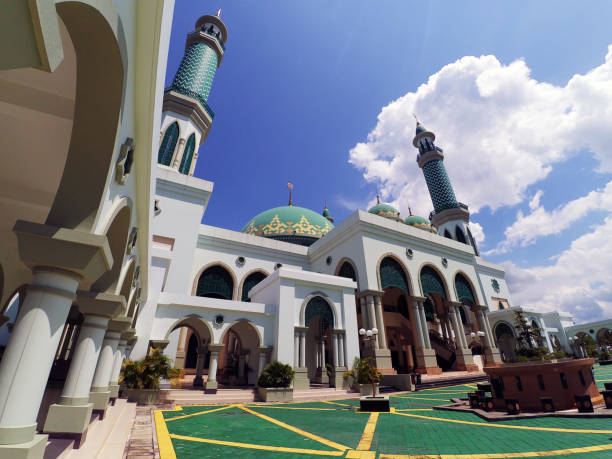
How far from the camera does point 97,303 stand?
4.27 m

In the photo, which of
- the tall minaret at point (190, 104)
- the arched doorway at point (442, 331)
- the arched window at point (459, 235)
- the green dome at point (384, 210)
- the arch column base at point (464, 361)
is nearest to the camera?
the arch column base at point (464, 361)

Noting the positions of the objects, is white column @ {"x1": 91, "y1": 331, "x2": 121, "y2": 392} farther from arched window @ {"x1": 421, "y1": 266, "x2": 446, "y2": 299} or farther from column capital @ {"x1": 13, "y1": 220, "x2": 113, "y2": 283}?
arched window @ {"x1": 421, "y1": 266, "x2": 446, "y2": 299}

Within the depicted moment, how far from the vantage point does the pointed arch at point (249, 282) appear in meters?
19.9

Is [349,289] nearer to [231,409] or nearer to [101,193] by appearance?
[231,409]

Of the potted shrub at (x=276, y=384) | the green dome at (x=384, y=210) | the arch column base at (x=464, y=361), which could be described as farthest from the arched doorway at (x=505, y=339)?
the potted shrub at (x=276, y=384)

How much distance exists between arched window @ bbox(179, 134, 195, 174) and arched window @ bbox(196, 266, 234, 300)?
6.74 metres

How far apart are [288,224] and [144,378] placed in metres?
20.1

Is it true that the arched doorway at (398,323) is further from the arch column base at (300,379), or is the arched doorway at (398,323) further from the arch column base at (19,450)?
the arch column base at (19,450)

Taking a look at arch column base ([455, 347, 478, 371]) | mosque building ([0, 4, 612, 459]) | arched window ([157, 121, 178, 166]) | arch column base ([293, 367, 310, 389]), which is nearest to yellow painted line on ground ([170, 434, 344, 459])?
mosque building ([0, 4, 612, 459])

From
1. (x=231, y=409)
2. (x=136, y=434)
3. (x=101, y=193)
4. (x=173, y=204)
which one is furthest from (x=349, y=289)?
(x=101, y=193)

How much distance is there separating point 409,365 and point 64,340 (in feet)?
65.3

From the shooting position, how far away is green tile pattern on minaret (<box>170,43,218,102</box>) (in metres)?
21.7

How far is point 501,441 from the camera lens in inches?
202

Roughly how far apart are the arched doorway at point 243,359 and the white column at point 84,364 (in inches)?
378
